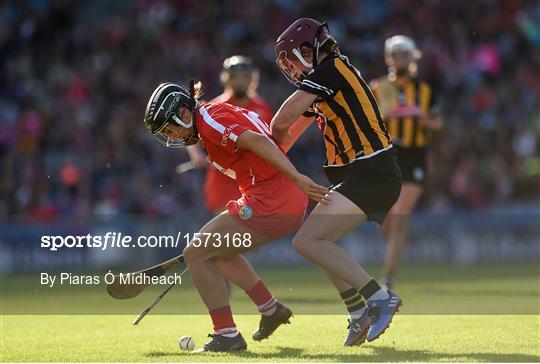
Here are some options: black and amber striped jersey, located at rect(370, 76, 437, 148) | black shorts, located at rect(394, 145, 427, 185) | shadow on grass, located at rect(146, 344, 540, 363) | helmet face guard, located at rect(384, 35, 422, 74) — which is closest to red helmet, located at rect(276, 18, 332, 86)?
shadow on grass, located at rect(146, 344, 540, 363)

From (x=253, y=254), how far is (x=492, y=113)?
6.93m

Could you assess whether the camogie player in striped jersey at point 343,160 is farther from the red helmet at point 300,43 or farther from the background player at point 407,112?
the background player at point 407,112

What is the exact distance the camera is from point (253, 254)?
17.6 m

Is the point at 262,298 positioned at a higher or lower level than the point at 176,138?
lower

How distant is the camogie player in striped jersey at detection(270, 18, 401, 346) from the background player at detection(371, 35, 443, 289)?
4262mm

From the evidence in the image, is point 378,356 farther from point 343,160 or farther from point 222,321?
point 343,160

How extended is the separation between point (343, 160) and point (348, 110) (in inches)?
13.7

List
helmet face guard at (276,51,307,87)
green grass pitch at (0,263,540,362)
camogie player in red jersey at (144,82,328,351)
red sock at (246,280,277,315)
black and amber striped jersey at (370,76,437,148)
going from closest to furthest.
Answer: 1. green grass pitch at (0,263,540,362)
2. camogie player in red jersey at (144,82,328,351)
3. helmet face guard at (276,51,307,87)
4. red sock at (246,280,277,315)
5. black and amber striped jersey at (370,76,437,148)

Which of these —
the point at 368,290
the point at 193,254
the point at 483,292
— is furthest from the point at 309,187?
the point at 483,292

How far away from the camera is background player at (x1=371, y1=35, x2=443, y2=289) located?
39.8ft

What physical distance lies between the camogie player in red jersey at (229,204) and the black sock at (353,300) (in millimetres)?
605

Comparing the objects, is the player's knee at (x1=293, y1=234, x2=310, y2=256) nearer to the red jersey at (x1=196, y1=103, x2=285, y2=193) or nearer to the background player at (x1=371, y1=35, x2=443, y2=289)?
the red jersey at (x1=196, y1=103, x2=285, y2=193)

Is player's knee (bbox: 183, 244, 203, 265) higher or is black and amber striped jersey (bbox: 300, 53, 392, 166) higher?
black and amber striped jersey (bbox: 300, 53, 392, 166)

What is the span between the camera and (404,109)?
12.5 m
